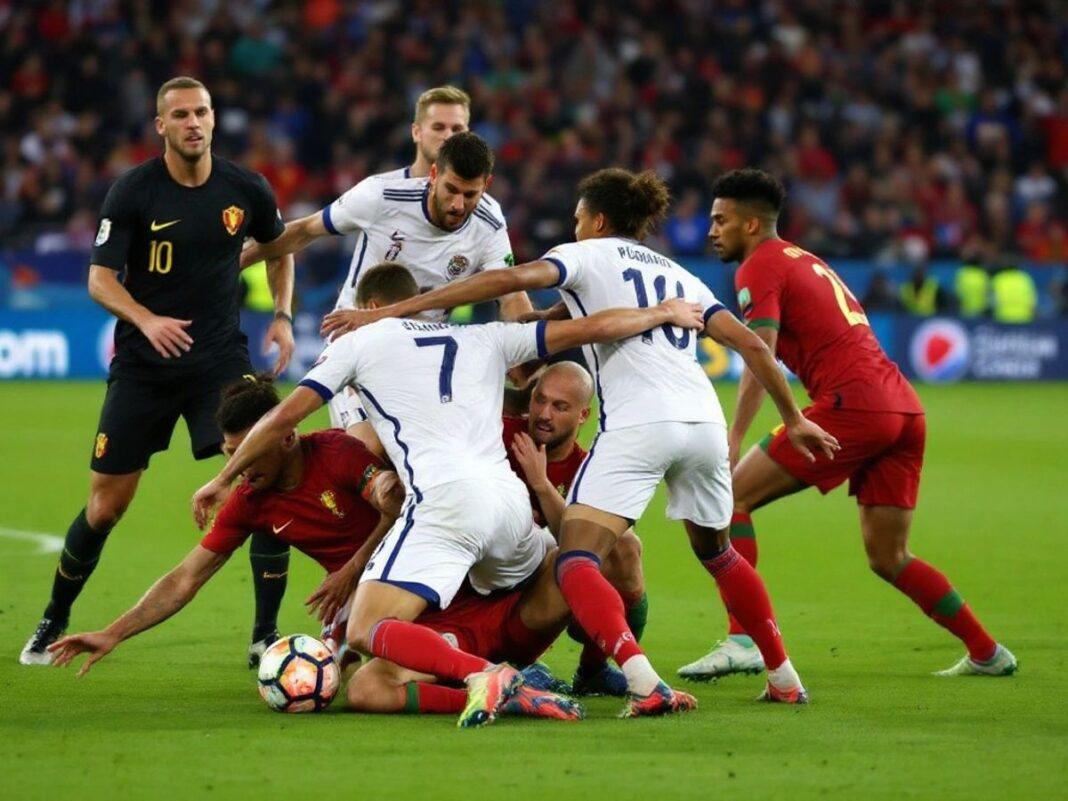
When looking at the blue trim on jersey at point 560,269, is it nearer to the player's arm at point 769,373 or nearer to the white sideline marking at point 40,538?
the player's arm at point 769,373

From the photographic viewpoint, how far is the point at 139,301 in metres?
7.50

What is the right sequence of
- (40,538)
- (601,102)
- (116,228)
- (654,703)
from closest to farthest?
(654,703) < (116,228) < (40,538) < (601,102)

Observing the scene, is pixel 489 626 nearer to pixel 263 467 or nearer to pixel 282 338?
pixel 263 467

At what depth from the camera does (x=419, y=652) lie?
223 inches

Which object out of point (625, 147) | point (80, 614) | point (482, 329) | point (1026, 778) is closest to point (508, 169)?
point (625, 147)

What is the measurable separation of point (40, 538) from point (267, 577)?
360cm

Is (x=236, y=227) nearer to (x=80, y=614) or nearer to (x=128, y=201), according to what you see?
(x=128, y=201)

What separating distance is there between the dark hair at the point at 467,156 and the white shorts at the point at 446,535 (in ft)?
4.42

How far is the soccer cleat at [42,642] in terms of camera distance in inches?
276

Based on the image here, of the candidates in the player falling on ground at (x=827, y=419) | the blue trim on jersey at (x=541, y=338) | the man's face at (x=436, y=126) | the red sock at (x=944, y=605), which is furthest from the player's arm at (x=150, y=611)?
the red sock at (x=944, y=605)

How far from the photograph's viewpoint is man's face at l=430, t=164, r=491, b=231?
677 cm

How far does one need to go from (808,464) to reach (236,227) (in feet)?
8.61

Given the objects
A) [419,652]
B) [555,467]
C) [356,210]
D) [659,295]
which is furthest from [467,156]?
[419,652]

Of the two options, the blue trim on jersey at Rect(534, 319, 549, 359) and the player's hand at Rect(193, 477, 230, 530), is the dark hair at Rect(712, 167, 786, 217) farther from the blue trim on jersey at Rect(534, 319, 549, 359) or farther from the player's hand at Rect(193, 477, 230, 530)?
the player's hand at Rect(193, 477, 230, 530)
